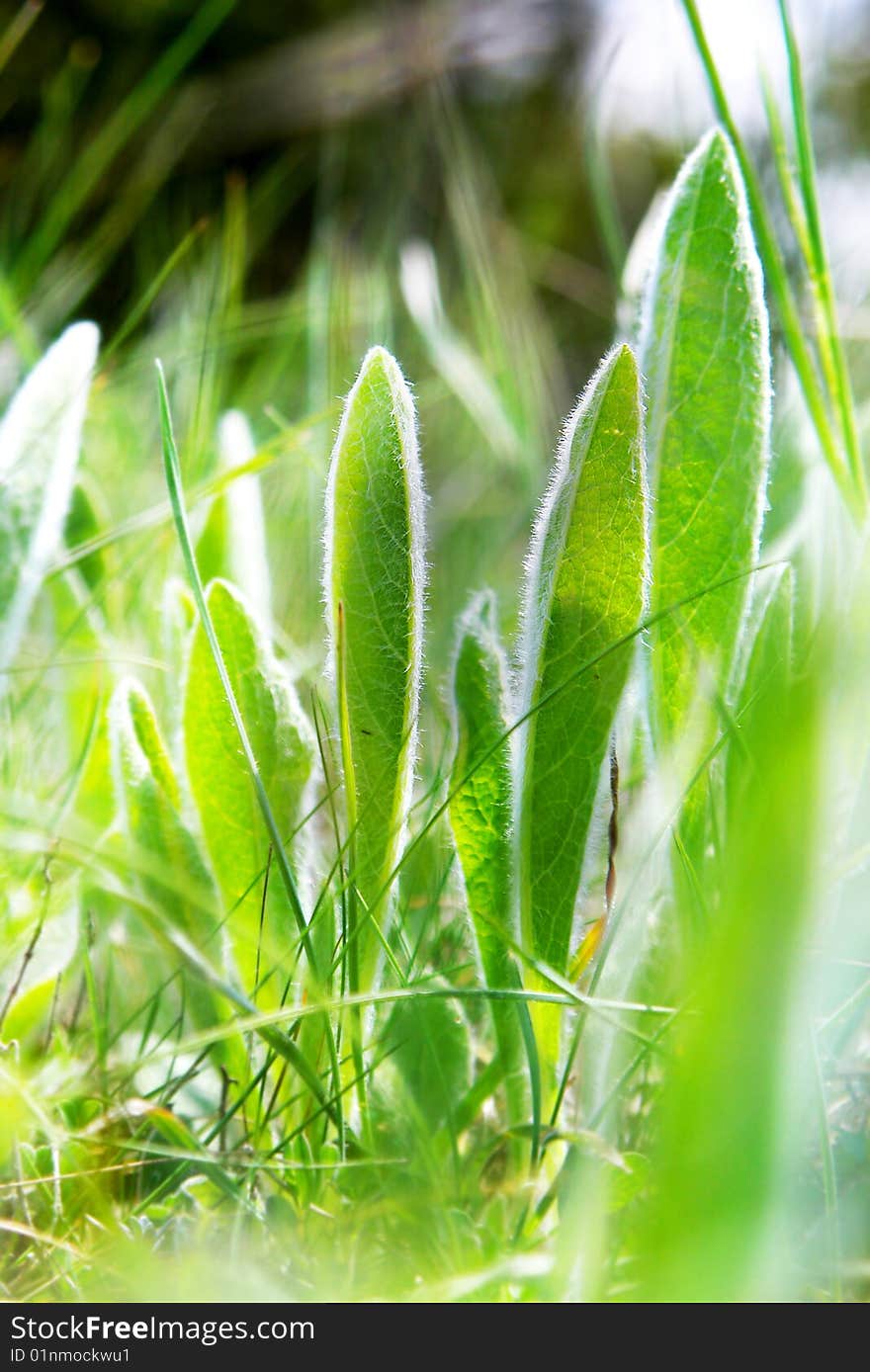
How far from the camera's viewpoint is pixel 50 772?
695 mm

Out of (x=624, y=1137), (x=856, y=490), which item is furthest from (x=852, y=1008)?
(x=856, y=490)

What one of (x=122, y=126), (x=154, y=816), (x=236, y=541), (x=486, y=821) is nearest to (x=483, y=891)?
(x=486, y=821)

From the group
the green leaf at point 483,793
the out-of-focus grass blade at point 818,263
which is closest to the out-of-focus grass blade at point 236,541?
the green leaf at point 483,793

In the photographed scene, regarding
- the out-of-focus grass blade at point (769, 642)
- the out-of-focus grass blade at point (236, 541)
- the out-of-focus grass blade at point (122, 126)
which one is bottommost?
the out-of-focus grass blade at point (769, 642)

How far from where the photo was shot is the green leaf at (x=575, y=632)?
38 cm

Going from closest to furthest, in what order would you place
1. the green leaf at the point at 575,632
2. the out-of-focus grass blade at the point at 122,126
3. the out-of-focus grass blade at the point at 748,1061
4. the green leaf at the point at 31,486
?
the out-of-focus grass blade at the point at 748,1061 → the green leaf at the point at 575,632 → the green leaf at the point at 31,486 → the out-of-focus grass blade at the point at 122,126

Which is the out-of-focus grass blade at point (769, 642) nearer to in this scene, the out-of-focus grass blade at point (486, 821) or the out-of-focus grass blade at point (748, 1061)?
the out-of-focus grass blade at point (486, 821)

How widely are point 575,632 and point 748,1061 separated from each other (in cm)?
19

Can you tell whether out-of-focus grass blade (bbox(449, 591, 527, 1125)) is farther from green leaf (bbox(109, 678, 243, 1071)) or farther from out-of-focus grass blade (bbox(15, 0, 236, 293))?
out-of-focus grass blade (bbox(15, 0, 236, 293))

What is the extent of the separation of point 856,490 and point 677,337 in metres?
0.10

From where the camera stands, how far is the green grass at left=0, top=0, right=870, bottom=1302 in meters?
0.33
